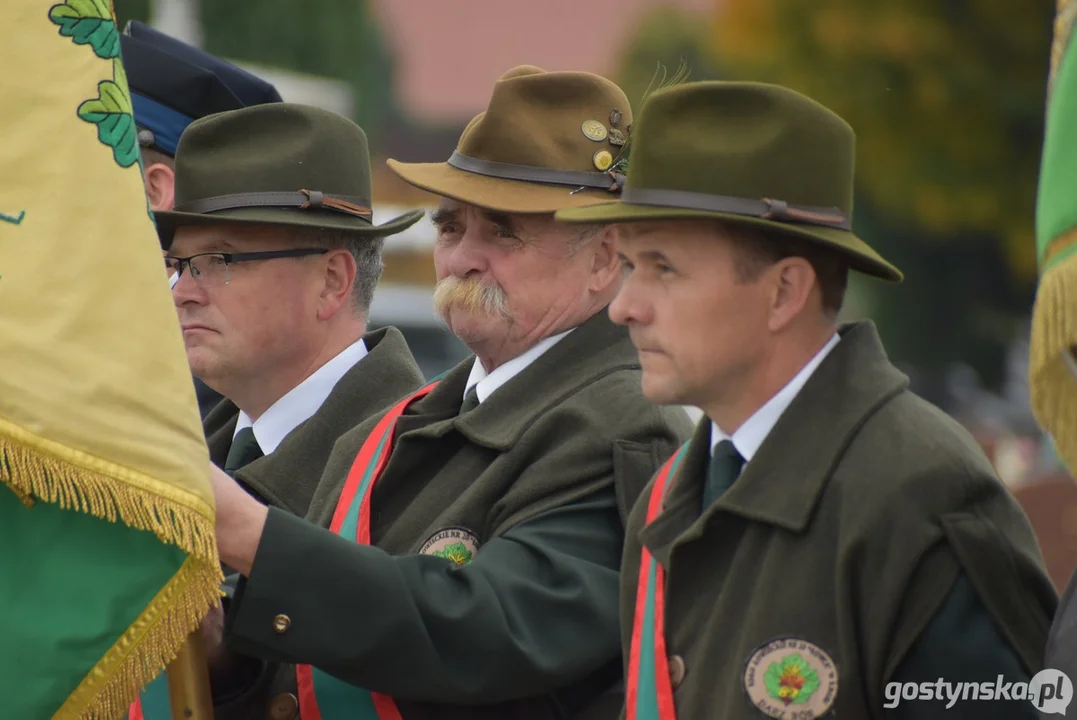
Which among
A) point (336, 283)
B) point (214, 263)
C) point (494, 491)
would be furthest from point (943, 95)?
point (494, 491)

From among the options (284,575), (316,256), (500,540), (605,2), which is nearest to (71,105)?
(284,575)

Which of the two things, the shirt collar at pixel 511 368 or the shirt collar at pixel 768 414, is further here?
the shirt collar at pixel 511 368

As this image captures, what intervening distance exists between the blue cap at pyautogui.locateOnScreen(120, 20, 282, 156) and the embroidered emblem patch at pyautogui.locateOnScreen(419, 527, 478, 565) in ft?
7.68

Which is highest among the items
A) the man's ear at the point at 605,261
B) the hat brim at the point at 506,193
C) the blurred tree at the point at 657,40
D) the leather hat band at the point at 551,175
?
the leather hat band at the point at 551,175

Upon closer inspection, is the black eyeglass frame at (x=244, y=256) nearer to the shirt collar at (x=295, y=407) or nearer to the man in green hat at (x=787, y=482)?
the shirt collar at (x=295, y=407)

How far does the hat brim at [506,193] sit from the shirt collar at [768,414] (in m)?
1.01

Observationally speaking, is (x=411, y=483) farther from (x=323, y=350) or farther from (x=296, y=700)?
(x=323, y=350)

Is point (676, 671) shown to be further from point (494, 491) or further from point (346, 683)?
point (346, 683)

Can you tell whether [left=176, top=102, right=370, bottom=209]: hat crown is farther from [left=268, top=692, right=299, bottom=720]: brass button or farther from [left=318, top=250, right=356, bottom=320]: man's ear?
[left=268, top=692, right=299, bottom=720]: brass button

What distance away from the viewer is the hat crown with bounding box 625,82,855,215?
333 centimetres

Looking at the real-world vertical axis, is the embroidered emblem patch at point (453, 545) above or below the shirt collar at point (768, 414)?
below

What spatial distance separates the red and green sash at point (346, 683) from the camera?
3.95m

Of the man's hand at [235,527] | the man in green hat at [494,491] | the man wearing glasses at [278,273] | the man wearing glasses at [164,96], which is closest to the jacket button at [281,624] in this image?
the man in green hat at [494,491]

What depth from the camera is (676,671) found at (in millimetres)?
3375
